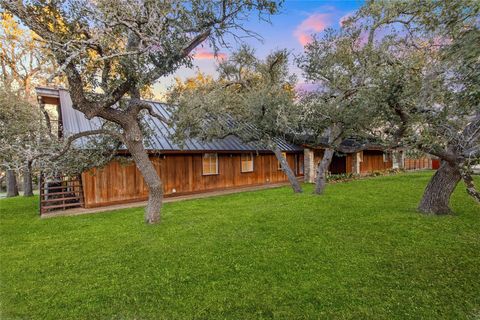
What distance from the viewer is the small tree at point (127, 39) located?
17.1ft

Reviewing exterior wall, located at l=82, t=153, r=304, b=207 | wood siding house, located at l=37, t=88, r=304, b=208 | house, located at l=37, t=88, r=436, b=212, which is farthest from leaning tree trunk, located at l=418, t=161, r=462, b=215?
exterior wall, located at l=82, t=153, r=304, b=207

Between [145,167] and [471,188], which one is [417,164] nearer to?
[471,188]

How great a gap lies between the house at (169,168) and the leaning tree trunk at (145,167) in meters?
1.67

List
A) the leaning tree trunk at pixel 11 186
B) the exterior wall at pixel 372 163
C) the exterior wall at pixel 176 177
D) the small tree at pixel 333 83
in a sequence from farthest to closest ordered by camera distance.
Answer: the exterior wall at pixel 372 163
the leaning tree trunk at pixel 11 186
the exterior wall at pixel 176 177
the small tree at pixel 333 83

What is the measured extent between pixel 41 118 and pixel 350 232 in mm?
14337

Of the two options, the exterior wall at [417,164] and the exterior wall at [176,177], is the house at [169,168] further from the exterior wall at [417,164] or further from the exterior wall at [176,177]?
the exterior wall at [417,164]

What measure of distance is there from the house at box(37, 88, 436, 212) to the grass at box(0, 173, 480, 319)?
3003 mm

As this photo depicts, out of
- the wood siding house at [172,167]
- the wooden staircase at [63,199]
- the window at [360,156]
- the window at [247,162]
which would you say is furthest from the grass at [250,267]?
the window at [360,156]

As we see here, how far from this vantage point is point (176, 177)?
44.3ft

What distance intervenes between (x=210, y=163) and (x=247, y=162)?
2683 millimetres

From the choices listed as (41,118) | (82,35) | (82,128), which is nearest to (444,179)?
(82,35)

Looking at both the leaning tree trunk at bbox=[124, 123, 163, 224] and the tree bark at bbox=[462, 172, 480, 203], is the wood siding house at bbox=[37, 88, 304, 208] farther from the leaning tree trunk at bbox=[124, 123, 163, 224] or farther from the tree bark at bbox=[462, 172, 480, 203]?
the tree bark at bbox=[462, 172, 480, 203]

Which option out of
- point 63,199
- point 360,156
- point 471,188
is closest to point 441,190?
point 471,188

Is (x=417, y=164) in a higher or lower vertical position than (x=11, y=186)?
higher
